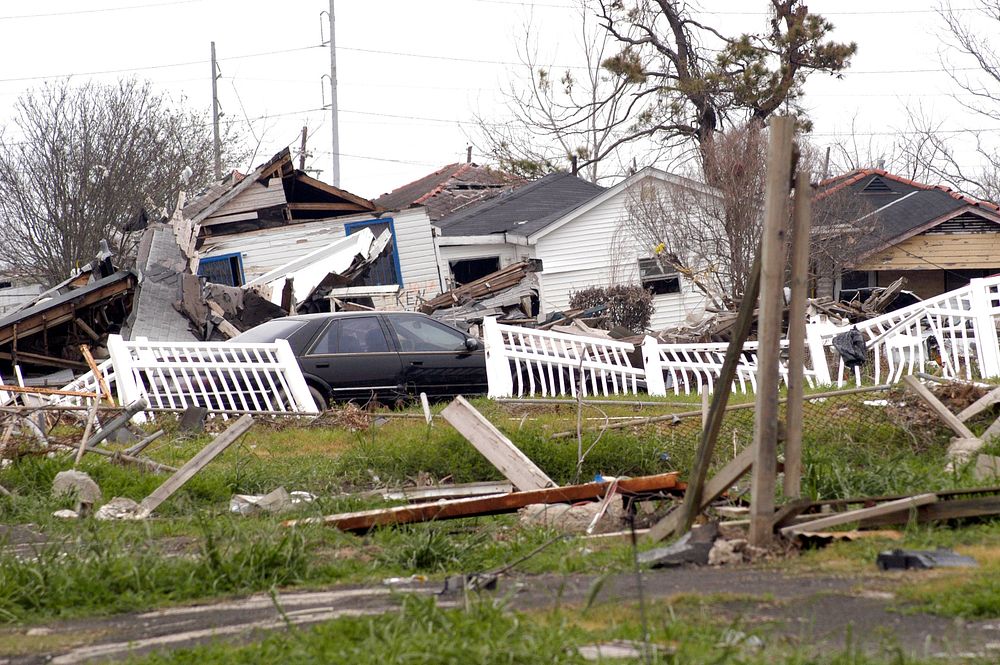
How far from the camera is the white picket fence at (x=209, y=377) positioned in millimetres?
11812

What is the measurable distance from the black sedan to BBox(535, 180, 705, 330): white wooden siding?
12841mm

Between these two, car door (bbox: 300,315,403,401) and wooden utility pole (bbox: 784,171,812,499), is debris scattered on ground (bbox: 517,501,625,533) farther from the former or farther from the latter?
car door (bbox: 300,315,403,401)

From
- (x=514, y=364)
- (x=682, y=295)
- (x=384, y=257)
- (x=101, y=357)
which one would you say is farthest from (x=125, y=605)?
(x=682, y=295)

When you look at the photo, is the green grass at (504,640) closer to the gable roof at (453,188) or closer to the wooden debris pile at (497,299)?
the wooden debris pile at (497,299)

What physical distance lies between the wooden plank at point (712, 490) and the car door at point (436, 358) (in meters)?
7.82

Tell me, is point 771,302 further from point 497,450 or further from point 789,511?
point 497,450

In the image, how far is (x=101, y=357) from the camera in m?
20.4

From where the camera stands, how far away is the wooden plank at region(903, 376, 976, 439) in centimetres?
763

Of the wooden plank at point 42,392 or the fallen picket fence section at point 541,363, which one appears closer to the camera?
the wooden plank at point 42,392

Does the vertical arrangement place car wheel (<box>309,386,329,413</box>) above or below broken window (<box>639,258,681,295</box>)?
below

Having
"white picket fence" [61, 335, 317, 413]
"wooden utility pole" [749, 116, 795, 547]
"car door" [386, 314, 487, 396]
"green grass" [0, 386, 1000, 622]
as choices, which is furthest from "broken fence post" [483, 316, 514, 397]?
"wooden utility pole" [749, 116, 795, 547]

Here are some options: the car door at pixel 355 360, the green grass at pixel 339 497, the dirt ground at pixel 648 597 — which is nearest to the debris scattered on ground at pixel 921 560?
the dirt ground at pixel 648 597

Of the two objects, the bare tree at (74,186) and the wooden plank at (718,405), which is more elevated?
the bare tree at (74,186)

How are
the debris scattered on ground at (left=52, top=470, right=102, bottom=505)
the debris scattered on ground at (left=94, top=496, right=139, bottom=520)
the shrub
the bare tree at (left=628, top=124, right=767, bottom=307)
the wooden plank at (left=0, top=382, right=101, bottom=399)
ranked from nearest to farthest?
the debris scattered on ground at (left=94, top=496, right=139, bottom=520), the debris scattered on ground at (left=52, top=470, right=102, bottom=505), the wooden plank at (left=0, top=382, right=101, bottom=399), the bare tree at (left=628, top=124, right=767, bottom=307), the shrub
